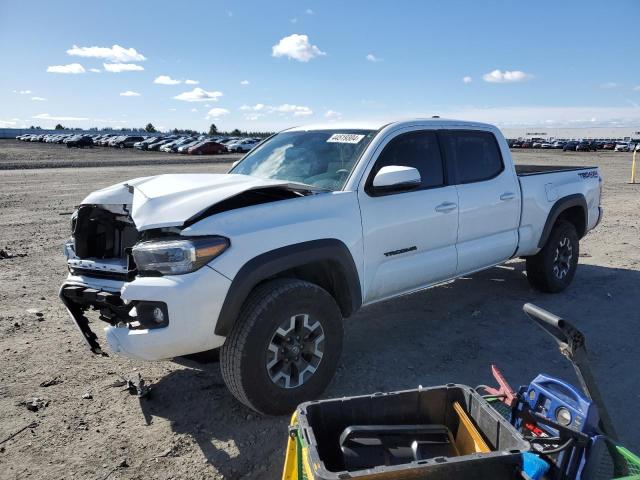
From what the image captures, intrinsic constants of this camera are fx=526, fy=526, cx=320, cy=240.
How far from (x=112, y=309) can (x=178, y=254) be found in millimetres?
622

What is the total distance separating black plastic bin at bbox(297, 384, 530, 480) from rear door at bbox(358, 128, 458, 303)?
5.24 ft

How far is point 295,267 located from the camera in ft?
11.8

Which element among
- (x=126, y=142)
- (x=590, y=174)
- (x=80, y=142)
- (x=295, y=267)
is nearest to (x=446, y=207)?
(x=295, y=267)

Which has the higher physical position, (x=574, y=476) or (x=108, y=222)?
(x=108, y=222)

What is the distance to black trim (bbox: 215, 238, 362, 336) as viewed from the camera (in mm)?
3100

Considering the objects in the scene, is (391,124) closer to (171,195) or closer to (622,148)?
(171,195)

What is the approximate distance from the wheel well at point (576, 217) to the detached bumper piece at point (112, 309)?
4866 mm

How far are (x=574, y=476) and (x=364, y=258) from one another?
6.99 ft

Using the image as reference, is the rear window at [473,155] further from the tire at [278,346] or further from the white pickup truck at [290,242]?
the tire at [278,346]

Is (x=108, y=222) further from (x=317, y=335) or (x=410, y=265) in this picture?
(x=410, y=265)

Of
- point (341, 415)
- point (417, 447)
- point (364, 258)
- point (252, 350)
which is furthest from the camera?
point (364, 258)

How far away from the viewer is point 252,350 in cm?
312

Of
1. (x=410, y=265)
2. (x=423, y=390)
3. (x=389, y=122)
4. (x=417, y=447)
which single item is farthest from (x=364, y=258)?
(x=417, y=447)

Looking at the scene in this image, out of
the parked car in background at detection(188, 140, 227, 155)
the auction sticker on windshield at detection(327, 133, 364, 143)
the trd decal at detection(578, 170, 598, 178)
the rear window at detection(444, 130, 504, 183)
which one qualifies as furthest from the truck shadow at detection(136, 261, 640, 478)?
the parked car in background at detection(188, 140, 227, 155)
